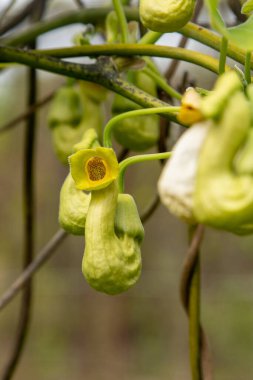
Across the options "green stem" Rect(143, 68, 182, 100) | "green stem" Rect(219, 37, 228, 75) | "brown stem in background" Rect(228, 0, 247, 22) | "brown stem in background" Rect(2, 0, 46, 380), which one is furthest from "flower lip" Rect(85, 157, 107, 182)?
"brown stem in background" Rect(2, 0, 46, 380)

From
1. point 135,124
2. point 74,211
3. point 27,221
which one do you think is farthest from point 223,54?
point 27,221

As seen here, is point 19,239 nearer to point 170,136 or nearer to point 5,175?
point 5,175

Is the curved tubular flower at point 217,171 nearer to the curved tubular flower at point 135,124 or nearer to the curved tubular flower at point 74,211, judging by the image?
the curved tubular flower at point 74,211

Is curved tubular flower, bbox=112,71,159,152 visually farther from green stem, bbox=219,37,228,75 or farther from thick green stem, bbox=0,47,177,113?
green stem, bbox=219,37,228,75

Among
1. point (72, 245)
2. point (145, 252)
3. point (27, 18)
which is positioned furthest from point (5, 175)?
point (27, 18)

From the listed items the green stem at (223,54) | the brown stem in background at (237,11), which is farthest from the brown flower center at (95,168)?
the brown stem in background at (237,11)

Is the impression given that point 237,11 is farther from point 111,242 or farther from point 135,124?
point 111,242
